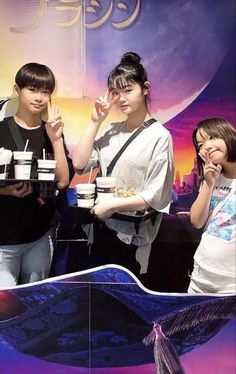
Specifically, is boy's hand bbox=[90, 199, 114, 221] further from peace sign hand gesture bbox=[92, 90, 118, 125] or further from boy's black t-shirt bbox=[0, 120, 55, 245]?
peace sign hand gesture bbox=[92, 90, 118, 125]

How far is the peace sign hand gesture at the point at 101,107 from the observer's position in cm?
178

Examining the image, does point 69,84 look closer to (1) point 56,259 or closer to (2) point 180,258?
(1) point 56,259

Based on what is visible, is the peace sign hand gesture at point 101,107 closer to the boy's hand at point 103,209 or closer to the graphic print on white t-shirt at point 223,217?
the boy's hand at point 103,209

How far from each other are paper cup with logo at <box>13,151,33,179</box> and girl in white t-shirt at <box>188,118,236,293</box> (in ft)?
2.28

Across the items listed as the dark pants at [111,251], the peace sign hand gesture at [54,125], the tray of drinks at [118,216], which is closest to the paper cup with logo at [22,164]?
the peace sign hand gesture at [54,125]

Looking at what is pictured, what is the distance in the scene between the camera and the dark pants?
5.97 feet

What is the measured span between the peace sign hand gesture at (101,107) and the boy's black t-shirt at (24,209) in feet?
0.73

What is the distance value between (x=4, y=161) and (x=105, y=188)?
41 cm

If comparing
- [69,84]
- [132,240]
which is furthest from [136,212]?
[69,84]

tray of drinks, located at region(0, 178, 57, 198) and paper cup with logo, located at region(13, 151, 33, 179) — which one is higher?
paper cup with logo, located at region(13, 151, 33, 179)

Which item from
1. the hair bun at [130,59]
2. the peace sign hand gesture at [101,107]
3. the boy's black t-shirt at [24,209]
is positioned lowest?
the boy's black t-shirt at [24,209]

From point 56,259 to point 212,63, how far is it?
1.05 m

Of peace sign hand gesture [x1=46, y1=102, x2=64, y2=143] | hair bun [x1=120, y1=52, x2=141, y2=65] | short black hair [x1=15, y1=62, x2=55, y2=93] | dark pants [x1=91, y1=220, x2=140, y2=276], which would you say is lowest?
dark pants [x1=91, y1=220, x2=140, y2=276]

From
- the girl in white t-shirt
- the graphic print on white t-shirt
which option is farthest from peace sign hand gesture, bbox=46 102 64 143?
the graphic print on white t-shirt
